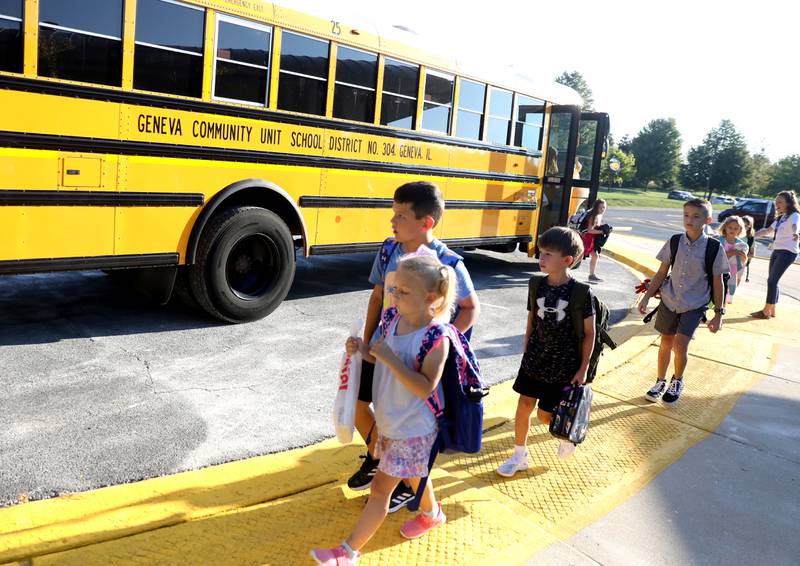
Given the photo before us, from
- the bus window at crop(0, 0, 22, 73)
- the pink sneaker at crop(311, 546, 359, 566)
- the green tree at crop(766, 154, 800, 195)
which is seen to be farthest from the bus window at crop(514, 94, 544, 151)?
the green tree at crop(766, 154, 800, 195)

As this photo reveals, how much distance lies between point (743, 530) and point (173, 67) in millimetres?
4456

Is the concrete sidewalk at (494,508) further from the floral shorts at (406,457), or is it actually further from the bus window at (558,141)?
the bus window at (558,141)

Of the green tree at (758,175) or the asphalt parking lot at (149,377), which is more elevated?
the green tree at (758,175)

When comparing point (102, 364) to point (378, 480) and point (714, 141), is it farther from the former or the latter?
point (714, 141)

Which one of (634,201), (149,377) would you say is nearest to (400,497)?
(149,377)

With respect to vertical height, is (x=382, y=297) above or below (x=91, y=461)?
above

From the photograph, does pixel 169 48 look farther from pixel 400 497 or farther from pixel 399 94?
pixel 400 497

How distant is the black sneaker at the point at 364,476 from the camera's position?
9.57 ft

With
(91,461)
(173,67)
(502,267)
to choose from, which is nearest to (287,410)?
(91,461)

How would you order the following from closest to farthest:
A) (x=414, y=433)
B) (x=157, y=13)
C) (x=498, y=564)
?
1. (x=414, y=433)
2. (x=498, y=564)
3. (x=157, y=13)

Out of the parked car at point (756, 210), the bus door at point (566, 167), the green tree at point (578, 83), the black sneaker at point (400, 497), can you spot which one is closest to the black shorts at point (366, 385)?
the black sneaker at point (400, 497)

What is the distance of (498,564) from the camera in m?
2.52

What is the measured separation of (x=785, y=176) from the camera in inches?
3191

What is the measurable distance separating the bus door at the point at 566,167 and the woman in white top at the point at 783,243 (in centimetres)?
231
